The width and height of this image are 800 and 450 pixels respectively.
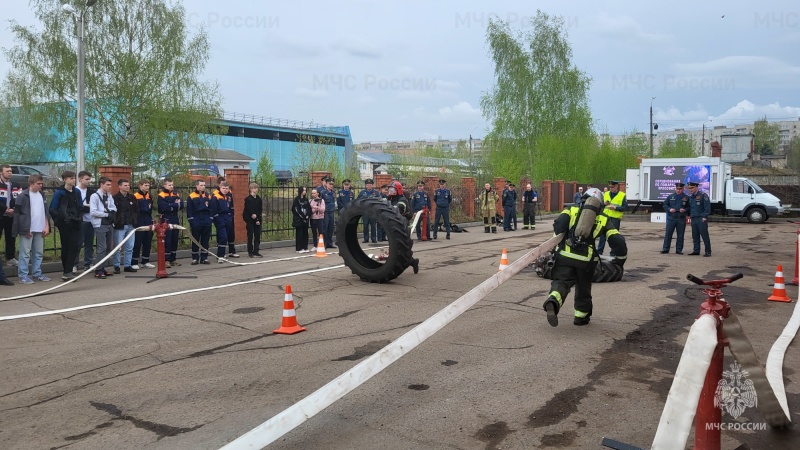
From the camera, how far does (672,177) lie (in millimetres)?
31250

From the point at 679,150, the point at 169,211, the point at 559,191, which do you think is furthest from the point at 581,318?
the point at 679,150

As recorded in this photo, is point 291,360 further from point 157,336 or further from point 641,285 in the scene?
point 641,285

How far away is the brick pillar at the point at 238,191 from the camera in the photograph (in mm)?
17766

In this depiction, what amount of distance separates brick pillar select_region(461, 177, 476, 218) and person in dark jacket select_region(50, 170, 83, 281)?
66.8 feet

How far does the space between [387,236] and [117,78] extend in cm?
2509

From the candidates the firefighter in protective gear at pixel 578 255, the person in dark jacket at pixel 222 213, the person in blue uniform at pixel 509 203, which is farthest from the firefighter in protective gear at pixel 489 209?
the firefighter in protective gear at pixel 578 255

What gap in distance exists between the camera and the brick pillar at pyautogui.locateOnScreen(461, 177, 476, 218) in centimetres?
2994

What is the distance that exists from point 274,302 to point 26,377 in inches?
150

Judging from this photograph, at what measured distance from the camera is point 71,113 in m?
30.6

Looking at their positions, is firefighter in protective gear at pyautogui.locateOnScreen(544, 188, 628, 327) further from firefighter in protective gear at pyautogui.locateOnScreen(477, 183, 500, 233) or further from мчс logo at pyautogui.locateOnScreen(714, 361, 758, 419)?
firefighter in protective gear at pyautogui.locateOnScreen(477, 183, 500, 233)

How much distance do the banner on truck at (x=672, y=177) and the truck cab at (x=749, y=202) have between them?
1143 mm

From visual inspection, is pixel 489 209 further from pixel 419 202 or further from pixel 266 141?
pixel 266 141

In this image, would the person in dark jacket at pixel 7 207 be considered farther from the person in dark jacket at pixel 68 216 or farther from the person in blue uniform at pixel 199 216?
the person in blue uniform at pixel 199 216

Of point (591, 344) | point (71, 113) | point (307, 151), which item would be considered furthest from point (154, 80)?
point (591, 344)
